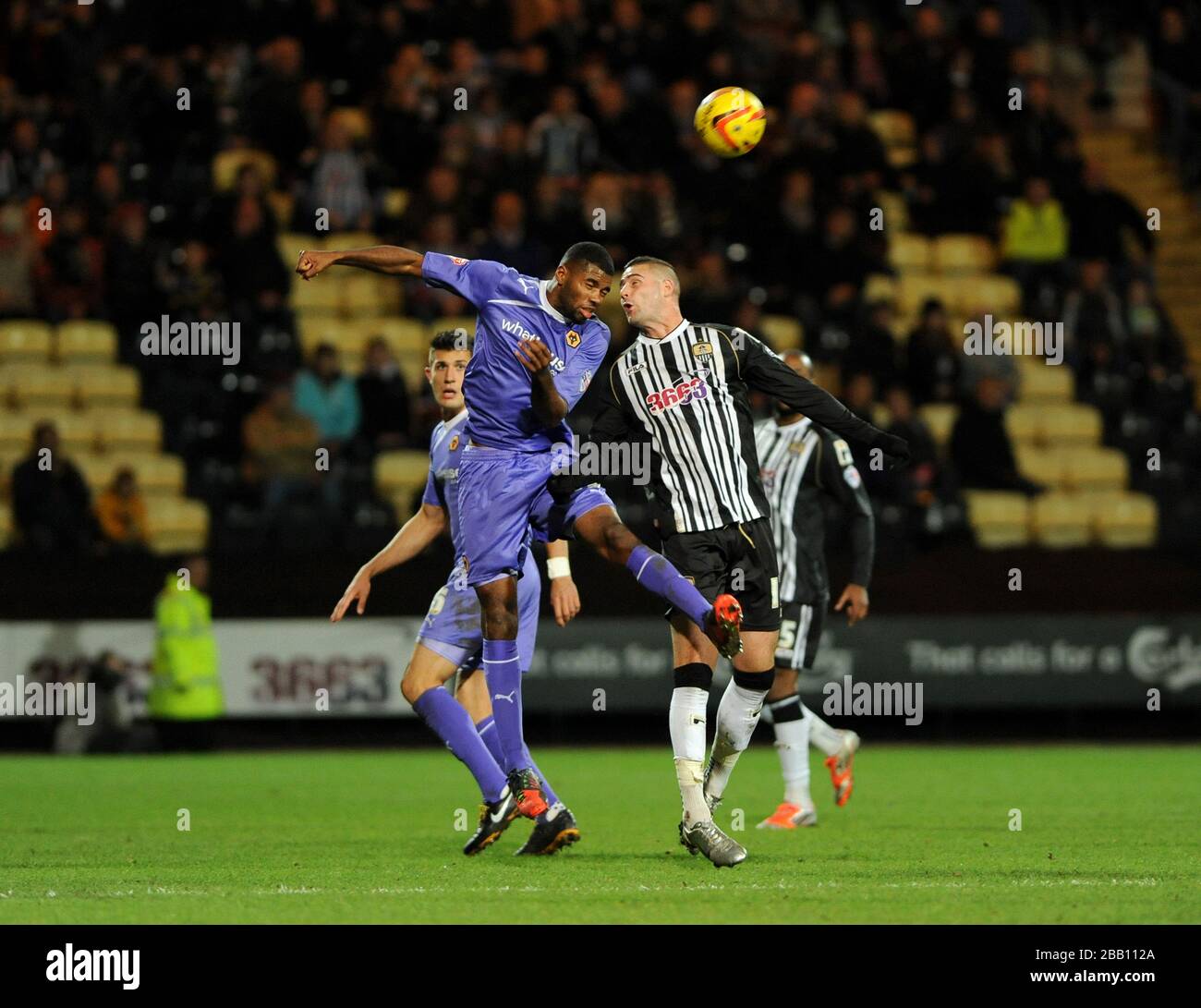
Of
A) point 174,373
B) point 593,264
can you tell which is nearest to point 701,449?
point 593,264

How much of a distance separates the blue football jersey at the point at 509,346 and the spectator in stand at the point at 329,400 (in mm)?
8953

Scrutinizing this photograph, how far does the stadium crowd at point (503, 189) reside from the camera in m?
17.5

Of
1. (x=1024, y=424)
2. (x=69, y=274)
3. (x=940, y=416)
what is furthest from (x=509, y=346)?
(x=1024, y=424)

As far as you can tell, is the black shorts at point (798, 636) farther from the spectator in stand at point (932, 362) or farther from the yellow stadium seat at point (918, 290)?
the yellow stadium seat at point (918, 290)

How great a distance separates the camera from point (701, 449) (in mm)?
8172

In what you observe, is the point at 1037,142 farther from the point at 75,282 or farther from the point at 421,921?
the point at 421,921

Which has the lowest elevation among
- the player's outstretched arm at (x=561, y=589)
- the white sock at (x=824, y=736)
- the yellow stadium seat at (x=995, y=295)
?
the white sock at (x=824, y=736)

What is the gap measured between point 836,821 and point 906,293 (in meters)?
11.1

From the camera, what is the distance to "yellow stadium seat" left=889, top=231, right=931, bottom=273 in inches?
819

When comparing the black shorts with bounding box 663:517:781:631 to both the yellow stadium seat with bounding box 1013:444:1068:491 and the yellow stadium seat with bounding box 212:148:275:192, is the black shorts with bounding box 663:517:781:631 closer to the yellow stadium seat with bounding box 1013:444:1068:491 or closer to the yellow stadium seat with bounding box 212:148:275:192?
the yellow stadium seat with bounding box 1013:444:1068:491

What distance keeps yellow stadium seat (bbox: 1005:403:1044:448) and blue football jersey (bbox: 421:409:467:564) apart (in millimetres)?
11338

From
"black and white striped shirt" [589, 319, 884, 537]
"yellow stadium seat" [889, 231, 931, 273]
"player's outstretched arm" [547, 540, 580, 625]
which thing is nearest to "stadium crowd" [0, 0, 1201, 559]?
"yellow stadium seat" [889, 231, 931, 273]

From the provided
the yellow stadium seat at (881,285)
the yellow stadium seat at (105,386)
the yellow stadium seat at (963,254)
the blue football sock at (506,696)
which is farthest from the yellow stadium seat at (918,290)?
the blue football sock at (506,696)

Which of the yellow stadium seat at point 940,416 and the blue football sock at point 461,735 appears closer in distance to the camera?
the blue football sock at point 461,735
